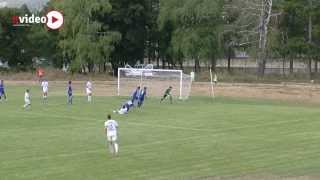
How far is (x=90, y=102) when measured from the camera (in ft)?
170

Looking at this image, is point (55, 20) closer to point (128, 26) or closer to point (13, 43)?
point (13, 43)

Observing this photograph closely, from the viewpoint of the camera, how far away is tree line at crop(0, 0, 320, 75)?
82812 millimetres

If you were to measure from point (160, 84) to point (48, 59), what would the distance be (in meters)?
47.5

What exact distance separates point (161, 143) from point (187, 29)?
59.5 m

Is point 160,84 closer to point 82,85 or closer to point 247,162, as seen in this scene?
point 82,85

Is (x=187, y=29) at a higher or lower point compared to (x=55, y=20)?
lower

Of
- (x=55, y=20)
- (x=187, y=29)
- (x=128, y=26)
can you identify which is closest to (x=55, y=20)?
(x=55, y=20)

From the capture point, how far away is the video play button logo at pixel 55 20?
297 feet

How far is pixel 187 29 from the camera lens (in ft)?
285

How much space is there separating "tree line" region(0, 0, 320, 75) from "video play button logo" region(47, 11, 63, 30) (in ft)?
3.52

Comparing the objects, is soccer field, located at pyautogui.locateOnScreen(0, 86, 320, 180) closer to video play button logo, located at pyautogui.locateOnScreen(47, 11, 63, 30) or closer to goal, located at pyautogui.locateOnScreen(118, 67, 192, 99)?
goal, located at pyautogui.locateOnScreen(118, 67, 192, 99)

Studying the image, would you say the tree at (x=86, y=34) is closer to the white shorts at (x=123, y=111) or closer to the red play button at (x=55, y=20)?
the red play button at (x=55, y=20)

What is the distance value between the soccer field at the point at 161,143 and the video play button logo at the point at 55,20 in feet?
145

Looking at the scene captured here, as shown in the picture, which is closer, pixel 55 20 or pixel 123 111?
pixel 123 111
